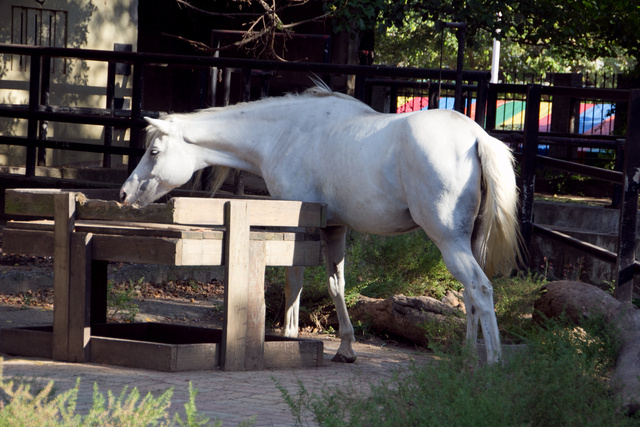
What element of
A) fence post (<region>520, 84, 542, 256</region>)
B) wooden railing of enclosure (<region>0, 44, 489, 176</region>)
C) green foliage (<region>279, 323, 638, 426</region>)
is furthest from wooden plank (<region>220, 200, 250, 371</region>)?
fence post (<region>520, 84, 542, 256</region>)

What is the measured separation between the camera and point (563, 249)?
32.1 ft

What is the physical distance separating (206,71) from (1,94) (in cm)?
494

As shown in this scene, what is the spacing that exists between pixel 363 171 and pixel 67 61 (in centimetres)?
948

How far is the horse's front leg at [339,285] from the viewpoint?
6051 millimetres

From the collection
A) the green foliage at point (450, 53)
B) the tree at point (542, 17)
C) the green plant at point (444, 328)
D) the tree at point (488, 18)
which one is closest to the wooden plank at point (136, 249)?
the green plant at point (444, 328)

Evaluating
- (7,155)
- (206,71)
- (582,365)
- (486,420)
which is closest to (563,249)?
(206,71)

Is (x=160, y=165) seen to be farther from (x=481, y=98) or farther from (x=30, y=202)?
(x=481, y=98)

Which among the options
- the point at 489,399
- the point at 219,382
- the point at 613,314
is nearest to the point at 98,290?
the point at 219,382

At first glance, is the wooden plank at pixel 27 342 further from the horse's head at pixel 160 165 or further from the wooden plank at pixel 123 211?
the horse's head at pixel 160 165

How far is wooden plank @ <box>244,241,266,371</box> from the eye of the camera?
5517 mm

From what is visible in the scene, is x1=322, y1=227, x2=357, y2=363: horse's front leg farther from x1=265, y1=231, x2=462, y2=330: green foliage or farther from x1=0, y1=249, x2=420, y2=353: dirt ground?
x1=265, y1=231, x2=462, y2=330: green foliage

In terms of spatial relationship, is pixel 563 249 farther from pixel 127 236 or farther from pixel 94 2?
pixel 94 2

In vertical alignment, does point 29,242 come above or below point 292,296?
above

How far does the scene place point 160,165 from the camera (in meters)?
6.20
